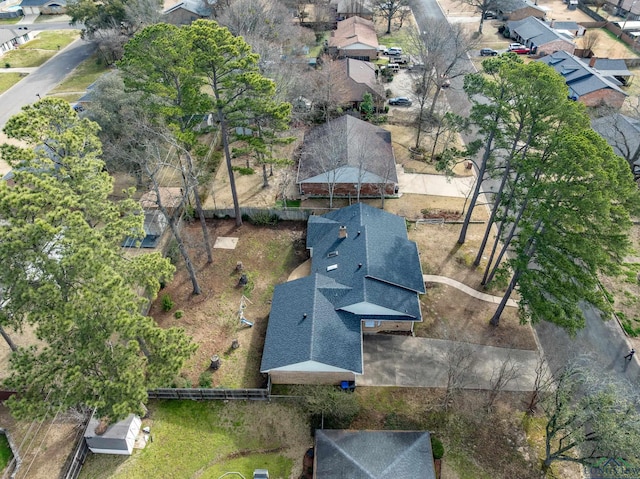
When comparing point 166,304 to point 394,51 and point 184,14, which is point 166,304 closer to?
point 394,51

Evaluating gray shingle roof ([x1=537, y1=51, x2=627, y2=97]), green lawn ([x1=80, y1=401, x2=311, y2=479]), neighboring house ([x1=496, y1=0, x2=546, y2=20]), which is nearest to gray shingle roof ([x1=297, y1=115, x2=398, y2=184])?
green lawn ([x1=80, y1=401, x2=311, y2=479])

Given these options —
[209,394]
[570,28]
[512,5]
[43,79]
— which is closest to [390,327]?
[209,394]

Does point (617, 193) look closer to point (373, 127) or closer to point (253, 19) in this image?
point (373, 127)

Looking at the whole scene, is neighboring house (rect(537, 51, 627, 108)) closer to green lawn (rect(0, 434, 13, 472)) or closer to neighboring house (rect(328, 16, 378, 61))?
neighboring house (rect(328, 16, 378, 61))

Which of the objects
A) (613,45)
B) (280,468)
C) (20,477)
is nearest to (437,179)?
(280,468)

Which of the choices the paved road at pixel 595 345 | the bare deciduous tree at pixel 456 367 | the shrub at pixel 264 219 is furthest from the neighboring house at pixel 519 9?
the bare deciduous tree at pixel 456 367
